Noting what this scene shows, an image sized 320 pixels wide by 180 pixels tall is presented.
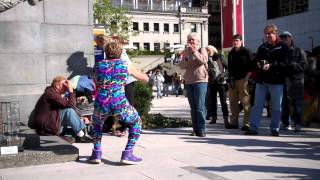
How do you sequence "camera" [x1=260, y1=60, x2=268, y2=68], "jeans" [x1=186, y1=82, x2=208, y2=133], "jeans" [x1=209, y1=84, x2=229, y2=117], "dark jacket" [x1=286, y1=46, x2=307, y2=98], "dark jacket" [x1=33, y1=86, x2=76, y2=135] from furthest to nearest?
"jeans" [x1=209, y1=84, x2=229, y2=117] < "dark jacket" [x1=286, y1=46, x2=307, y2=98] < "jeans" [x1=186, y1=82, x2=208, y2=133] < "camera" [x1=260, y1=60, x2=268, y2=68] < "dark jacket" [x1=33, y1=86, x2=76, y2=135]

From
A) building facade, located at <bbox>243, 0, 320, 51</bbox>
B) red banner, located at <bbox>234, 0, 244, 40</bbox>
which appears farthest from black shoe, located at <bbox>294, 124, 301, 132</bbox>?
building facade, located at <bbox>243, 0, 320, 51</bbox>

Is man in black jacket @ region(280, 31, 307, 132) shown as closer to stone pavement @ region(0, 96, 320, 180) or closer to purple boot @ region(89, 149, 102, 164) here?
stone pavement @ region(0, 96, 320, 180)

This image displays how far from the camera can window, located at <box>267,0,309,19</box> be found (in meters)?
29.3

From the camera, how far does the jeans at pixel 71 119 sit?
26.1 feet

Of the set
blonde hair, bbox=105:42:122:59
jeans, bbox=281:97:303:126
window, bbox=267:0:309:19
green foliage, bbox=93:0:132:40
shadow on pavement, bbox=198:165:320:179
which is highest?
green foliage, bbox=93:0:132:40

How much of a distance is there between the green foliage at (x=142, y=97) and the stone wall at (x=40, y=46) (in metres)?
1.43

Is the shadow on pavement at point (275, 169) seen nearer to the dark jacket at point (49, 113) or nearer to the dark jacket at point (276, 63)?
the dark jacket at point (276, 63)

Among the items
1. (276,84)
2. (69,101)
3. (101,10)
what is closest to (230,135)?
(276,84)

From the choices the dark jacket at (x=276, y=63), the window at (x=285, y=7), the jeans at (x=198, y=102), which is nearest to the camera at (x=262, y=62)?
the dark jacket at (x=276, y=63)

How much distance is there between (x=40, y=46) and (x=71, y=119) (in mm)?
2223

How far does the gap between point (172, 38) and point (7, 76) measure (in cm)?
8539

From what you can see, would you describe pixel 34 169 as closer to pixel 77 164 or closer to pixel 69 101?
pixel 77 164

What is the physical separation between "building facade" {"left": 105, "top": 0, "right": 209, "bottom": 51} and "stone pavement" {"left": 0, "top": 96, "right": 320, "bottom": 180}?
260 ft

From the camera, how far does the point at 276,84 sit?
336 inches
